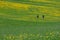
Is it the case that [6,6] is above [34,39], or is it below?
below

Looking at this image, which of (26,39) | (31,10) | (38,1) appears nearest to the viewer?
(26,39)

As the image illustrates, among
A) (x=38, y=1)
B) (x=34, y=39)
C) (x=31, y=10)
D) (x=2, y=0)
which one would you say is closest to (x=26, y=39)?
(x=34, y=39)

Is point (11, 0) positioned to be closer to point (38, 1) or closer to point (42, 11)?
point (38, 1)

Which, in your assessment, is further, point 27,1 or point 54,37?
point 27,1

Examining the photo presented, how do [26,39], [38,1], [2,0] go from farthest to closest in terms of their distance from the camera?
1. [38,1]
2. [2,0]
3. [26,39]

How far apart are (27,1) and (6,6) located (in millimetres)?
11517

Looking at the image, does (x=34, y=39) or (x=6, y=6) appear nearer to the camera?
(x=34, y=39)

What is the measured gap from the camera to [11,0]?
60.2 meters

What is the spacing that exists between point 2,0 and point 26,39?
4759cm

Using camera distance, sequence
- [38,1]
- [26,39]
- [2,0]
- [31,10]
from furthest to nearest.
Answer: [38,1] < [2,0] < [31,10] < [26,39]

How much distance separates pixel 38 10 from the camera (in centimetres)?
5019

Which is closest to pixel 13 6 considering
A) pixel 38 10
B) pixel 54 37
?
pixel 38 10

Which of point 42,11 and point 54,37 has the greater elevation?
point 54,37

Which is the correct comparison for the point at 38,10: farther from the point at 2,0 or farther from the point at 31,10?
the point at 2,0
